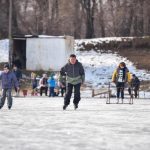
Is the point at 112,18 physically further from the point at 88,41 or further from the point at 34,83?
the point at 34,83

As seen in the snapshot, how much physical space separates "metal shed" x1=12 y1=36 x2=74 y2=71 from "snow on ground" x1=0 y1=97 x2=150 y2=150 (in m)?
24.5

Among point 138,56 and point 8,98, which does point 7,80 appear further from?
point 138,56

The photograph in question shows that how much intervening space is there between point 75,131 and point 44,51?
95.1 ft

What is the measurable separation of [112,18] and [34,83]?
124 ft

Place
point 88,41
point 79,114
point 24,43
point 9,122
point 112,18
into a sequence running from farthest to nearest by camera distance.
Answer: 1. point 112,18
2. point 88,41
3. point 24,43
4. point 79,114
5. point 9,122

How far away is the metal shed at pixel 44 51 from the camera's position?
39.7 meters

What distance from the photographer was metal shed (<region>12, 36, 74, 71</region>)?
3972cm

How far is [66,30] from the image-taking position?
71688mm

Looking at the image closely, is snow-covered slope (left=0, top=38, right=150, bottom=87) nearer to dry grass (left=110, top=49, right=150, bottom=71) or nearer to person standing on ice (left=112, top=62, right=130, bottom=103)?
dry grass (left=110, top=49, right=150, bottom=71)

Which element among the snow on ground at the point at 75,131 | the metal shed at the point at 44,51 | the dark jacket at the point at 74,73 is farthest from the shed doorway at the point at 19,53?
the snow on ground at the point at 75,131

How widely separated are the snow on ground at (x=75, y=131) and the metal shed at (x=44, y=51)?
24542mm

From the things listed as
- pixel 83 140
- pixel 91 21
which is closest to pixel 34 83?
pixel 83 140

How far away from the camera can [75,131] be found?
1113 cm

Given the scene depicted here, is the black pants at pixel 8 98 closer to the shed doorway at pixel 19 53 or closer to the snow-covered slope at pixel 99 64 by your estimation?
the snow-covered slope at pixel 99 64
